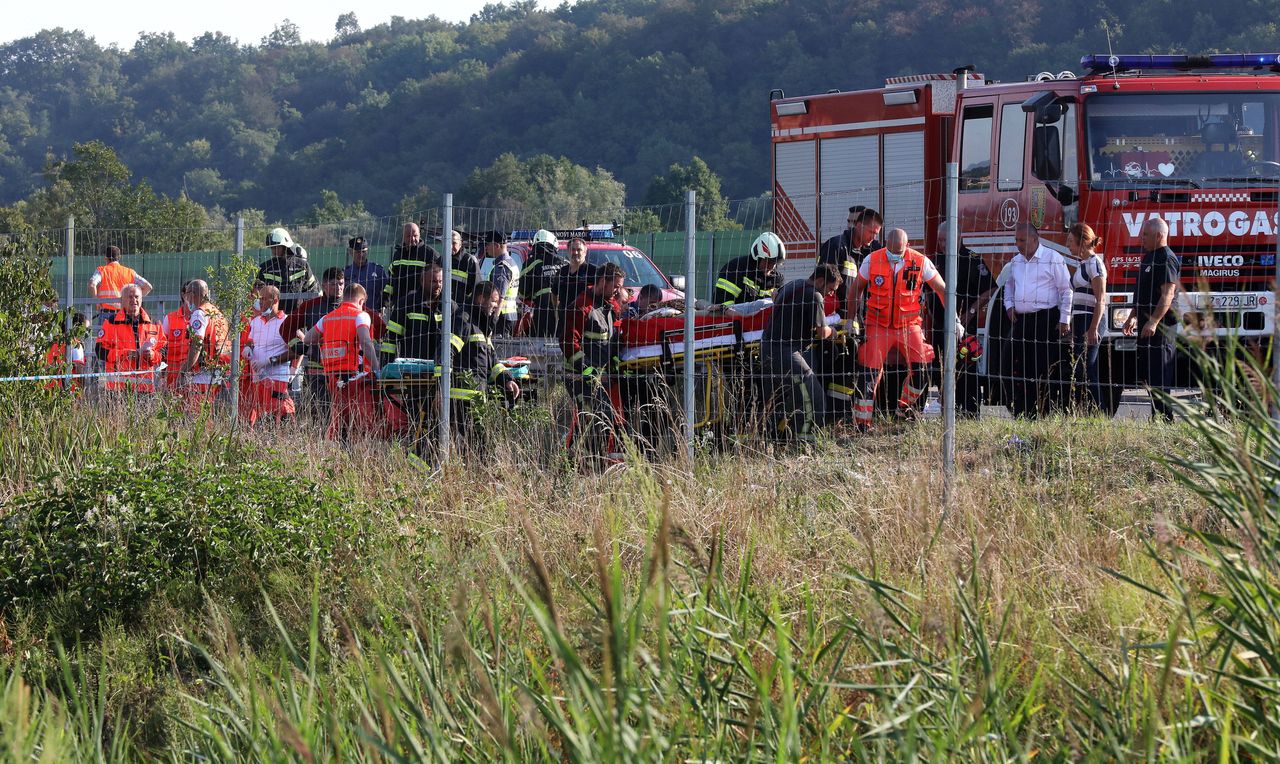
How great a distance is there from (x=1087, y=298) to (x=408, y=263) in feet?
15.9

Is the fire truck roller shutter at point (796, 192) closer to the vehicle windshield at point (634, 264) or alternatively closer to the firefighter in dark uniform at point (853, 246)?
the vehicle windshield at point (634, 264)

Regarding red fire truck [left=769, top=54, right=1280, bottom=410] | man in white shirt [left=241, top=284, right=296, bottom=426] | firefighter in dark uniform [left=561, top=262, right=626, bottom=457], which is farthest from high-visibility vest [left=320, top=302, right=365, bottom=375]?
red fire truck [left=769, top=54, right=1280, bottom=410]

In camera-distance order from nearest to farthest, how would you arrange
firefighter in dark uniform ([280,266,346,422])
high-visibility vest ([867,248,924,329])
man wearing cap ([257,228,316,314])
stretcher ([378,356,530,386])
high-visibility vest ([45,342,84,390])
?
high-visibility vest ([45,342,84,390]), high-visibility vest ([867,248,924,329]), stretcher ([378,356,530,386]), firefighter in dark uniform ([280,266,346,422]), man wearing cap ([257,228,316,314])

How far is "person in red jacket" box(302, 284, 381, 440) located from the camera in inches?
385

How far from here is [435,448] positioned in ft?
29.2

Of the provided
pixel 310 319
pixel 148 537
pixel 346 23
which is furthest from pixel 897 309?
pixel 346 23

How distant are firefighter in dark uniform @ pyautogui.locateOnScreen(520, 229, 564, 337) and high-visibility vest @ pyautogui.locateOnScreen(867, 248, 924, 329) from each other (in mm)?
2171

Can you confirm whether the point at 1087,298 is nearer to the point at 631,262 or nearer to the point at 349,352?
the point at 349,352

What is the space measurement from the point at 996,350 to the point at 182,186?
291ft

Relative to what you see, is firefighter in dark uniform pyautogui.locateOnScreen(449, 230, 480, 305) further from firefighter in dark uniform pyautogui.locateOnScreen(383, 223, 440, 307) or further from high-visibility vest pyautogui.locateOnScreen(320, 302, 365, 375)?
high-visibility vest pyautogui.locateOnScreen(320, 302, 365, 375)

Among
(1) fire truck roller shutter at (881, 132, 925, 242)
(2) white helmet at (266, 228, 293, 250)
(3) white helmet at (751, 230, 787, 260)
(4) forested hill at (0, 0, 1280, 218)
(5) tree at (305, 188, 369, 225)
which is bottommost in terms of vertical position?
(3) white helmet at (751, 230, 787, 260)

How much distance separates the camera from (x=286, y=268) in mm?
12539

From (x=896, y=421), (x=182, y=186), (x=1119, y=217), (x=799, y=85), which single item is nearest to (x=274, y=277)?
(x=896, y=421)

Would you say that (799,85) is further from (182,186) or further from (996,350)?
(996,350)
